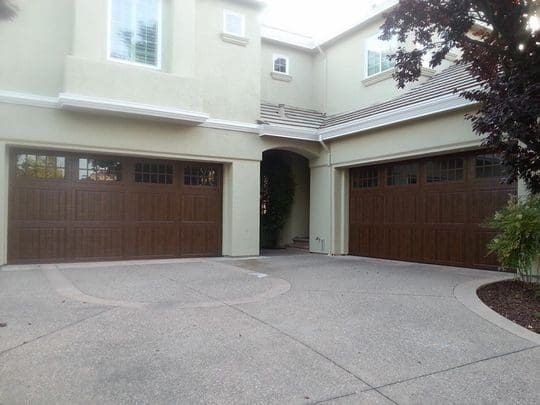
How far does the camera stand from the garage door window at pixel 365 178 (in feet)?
39.7

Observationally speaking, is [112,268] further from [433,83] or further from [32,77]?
[433,83]

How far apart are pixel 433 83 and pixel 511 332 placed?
7.99 meters

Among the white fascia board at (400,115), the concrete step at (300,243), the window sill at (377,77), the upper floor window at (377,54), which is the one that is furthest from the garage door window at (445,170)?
the concrete step at (300,243)

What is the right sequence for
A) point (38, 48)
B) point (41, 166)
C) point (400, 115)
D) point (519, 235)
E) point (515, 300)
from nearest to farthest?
point (515, 300) < point (519, 235) < point (38, 48) < point (41, 166) < point (400, 115)

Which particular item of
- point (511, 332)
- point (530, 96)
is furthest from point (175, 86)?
point (511, 332)

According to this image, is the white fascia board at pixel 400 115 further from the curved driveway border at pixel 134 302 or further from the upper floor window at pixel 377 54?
the curved driveway border at pixel 134 302

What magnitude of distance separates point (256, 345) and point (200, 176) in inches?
315

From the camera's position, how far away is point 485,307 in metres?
6.00

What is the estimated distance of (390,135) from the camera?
1101 cm

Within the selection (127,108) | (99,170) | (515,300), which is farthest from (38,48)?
(515,300)

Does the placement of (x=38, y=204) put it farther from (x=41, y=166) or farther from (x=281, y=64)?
(x=281, y=64)

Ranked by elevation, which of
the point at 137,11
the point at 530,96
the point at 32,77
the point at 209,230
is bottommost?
the point at 209,230

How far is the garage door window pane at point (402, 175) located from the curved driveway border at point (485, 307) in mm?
3433

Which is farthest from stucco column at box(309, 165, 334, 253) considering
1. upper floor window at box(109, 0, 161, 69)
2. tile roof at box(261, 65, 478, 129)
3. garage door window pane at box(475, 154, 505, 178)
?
upper floor window at box(109, 0, 161, 69)
